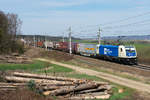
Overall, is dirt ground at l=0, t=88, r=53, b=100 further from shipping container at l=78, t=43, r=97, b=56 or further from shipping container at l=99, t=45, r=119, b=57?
shipping container at l=78, t=43, r=97, b=56

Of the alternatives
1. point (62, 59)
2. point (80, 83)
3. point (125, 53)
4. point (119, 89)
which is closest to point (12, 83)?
point (80, 83)

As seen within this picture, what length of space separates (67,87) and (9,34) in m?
48.2

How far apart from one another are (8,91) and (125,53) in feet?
73.1

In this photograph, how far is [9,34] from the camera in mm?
56188

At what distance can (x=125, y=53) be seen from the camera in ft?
101

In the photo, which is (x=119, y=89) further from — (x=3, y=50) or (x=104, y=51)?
(x=3, y=50)

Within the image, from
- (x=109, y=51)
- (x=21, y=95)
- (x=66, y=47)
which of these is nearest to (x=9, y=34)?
(x=66, y=47)

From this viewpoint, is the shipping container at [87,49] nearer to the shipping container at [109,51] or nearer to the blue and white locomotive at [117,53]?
the blue and white locomotive at [117,53]

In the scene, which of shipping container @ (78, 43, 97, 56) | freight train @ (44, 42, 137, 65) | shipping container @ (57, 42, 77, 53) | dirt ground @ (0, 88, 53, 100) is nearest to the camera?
dirt ground @ (0, 88, 53, 100)

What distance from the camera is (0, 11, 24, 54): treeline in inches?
1987

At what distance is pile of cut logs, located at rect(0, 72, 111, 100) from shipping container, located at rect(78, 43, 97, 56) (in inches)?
1098

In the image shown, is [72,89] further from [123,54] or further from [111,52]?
[111,52]

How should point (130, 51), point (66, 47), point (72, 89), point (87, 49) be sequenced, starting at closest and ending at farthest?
point (72, 89)
point (130, 51)
point (87, 49)
point (66, 47)

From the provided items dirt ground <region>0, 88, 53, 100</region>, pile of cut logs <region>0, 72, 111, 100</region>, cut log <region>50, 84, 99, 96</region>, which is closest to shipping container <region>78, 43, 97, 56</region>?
pile of cut logs <region>0, 72, 111, 100</region>
